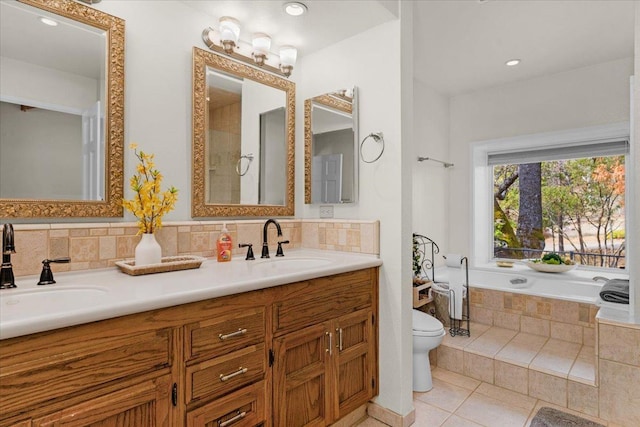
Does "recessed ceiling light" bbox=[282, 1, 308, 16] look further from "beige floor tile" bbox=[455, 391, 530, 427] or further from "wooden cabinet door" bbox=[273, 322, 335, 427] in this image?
"beige floor tile" bbox=[455, 391, 530, 427]

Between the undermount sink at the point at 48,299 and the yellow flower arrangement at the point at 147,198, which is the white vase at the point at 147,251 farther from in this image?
the undermount sink at the point at 48,299

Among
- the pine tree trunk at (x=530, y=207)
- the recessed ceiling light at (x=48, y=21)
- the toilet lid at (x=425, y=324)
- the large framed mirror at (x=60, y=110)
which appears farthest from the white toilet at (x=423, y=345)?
the recessed ceiling light at (x=48, y=21)

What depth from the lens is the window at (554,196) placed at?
3.21 meters

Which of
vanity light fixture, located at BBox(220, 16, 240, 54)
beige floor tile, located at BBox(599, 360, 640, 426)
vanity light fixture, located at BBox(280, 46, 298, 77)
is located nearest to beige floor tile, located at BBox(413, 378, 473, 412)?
beige floor tile, located at BBox(599, 360, 640, 426)

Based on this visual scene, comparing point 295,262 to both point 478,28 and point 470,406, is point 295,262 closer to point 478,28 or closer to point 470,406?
point 470,406

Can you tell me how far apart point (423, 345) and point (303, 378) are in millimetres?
1009

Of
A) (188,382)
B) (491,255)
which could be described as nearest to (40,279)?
(188,382)

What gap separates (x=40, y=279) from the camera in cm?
128

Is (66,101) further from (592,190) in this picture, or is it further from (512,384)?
(592,190)

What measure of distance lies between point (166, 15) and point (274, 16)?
57cm

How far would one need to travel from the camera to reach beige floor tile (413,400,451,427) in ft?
6.44

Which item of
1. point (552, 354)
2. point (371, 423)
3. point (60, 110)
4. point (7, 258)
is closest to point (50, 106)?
point (60, 110)

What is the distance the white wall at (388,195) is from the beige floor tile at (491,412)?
40cm

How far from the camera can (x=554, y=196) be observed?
358cm
